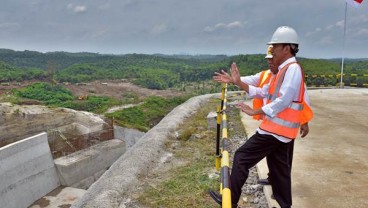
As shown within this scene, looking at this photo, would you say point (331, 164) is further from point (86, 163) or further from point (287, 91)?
point (86, 163)

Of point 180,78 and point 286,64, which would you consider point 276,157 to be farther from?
point 180,78

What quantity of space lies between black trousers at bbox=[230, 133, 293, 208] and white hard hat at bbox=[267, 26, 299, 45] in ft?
2.83

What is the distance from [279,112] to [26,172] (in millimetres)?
12145

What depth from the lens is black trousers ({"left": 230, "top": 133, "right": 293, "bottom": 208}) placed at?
315 cm

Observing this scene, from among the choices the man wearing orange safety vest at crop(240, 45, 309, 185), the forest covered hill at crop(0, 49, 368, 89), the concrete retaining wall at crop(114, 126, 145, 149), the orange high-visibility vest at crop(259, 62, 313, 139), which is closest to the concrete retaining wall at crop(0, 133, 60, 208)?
the concrete retaining wall at crop(114, 126, 145, 149)

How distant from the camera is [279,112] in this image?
3.03 meters

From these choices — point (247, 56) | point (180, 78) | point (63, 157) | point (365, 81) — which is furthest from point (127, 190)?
point (180, 78)

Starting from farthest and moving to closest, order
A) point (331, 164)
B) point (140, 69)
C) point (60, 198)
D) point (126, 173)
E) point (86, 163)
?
point (140, 69) → point (86, 163) → point (60, 198) → point (126, 173) → point (331, 164)

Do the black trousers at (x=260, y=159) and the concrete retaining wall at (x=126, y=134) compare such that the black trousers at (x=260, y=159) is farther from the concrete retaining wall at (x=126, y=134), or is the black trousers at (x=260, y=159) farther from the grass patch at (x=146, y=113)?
the grass patch at (x=146, y=113)

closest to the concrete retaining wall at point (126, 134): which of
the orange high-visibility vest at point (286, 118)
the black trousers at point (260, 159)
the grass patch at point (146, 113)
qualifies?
the grass patch at point (146, 113)

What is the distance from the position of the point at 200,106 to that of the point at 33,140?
6609mm

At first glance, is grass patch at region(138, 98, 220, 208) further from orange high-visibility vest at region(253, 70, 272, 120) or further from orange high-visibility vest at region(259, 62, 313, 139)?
orange high-visibility vest at region(259, 62, 313, 139)

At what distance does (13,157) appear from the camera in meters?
12.2

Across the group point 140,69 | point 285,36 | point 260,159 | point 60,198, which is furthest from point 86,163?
point 140,69
